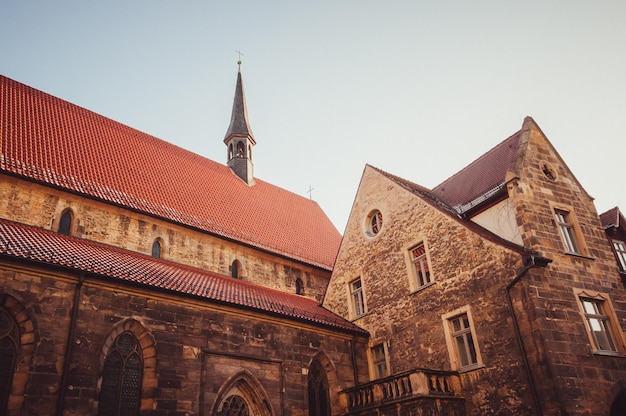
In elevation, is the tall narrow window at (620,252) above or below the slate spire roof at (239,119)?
below

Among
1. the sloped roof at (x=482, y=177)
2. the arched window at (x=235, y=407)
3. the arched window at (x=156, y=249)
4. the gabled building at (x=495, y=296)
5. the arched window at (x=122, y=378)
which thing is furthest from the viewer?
the arched window at (x=156, y=249)

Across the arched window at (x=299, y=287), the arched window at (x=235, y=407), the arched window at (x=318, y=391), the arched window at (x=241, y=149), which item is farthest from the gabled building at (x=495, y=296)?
the arched window at (x=241, y=149)

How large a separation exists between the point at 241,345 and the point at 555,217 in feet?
27.6

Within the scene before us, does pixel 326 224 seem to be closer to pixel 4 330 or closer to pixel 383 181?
pixel 383 181

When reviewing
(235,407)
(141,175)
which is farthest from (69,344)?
(141,175)

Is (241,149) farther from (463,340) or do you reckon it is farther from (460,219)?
(463,340)

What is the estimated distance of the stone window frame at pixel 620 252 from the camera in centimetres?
1374

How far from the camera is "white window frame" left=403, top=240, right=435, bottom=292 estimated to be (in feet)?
45.2

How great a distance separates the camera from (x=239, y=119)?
84.8 feet

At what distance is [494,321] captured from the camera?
11477 mm

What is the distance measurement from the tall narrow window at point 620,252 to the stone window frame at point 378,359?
22.2 feet

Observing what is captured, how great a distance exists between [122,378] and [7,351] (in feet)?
7.11

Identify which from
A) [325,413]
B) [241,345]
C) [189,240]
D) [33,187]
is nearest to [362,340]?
[325,413]

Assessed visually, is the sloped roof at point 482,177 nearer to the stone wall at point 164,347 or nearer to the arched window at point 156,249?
the stone wall at point 164,347
